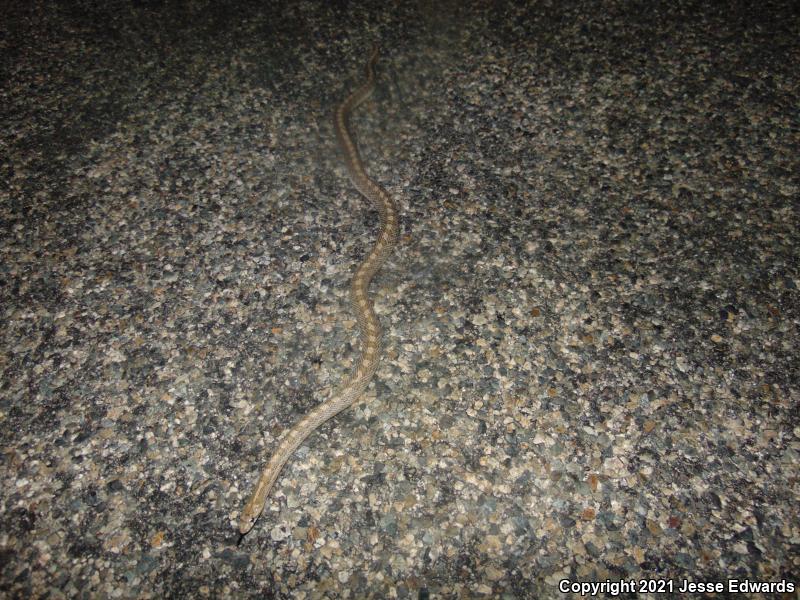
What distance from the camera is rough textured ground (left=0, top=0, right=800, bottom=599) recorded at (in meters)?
3.06

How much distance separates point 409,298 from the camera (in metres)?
3.98

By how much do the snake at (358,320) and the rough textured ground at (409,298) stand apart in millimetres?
94

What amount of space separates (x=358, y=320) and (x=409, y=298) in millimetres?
449

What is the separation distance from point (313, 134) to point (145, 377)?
2.70 metres

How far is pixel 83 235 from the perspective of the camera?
4.14 m

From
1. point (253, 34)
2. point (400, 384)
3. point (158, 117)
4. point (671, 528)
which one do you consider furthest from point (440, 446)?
point (253, 34)

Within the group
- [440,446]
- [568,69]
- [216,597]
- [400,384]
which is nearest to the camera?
[216,597]

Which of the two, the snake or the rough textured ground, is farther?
the snake

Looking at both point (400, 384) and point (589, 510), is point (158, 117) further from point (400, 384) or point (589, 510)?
point (589, 510)

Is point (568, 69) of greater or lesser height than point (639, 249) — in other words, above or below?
above

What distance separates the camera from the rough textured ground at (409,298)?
10.0ft

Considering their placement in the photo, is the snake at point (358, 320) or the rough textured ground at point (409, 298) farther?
the snake at point (358, 320)

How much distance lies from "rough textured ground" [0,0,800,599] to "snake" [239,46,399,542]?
0.31ft

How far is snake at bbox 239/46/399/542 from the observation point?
3.19 meters
